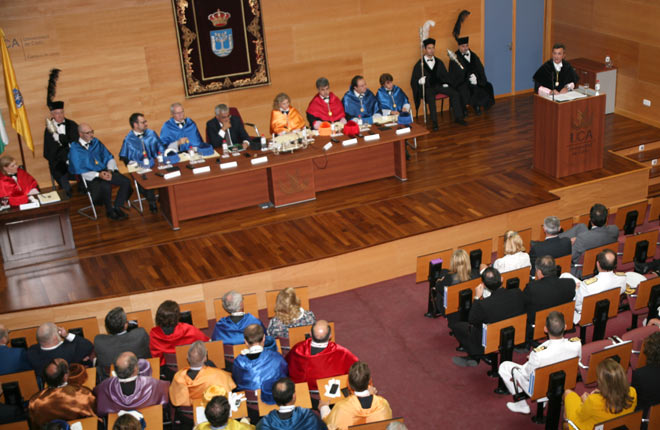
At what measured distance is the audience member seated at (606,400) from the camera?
4.80 m

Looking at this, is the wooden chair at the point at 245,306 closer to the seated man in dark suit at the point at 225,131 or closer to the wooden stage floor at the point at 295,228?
the wooden stage floor at the point at 295,228

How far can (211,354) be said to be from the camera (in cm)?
601

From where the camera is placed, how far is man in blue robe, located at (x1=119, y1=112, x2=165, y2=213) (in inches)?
376

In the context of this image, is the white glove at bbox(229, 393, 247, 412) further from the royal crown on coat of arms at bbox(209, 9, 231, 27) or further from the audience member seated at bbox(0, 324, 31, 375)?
the royal crown on coat of arms at bbox(209, 9, 231, 27)

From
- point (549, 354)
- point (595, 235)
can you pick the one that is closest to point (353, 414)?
point (549, 354)

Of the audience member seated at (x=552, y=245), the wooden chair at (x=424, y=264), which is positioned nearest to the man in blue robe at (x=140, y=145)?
the wooden chair at (x=424, y=264)

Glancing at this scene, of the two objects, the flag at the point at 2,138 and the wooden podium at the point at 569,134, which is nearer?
the wooden podium at the point at 569,134

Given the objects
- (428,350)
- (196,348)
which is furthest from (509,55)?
(196,348)

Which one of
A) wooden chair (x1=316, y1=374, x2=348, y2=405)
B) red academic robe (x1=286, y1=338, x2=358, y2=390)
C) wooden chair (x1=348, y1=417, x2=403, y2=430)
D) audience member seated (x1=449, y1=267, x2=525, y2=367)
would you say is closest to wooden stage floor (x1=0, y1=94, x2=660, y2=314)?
audience member seated (x1=449, y1=267, x2=525, y2=367)

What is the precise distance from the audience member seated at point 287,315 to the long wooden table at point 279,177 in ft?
9.95

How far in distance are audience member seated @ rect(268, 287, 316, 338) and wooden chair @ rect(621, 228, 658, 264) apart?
334 centimetres

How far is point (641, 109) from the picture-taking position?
11594mm

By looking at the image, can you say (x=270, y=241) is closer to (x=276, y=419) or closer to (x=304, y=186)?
(x=304, y=186)

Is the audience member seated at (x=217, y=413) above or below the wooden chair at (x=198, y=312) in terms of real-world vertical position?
above
